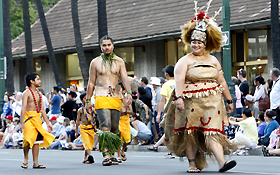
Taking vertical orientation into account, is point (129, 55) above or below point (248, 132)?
above

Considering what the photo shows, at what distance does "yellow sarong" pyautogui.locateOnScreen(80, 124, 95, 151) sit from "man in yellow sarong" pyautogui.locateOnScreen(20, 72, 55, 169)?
0.74 metres

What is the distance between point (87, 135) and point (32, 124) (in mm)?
1150

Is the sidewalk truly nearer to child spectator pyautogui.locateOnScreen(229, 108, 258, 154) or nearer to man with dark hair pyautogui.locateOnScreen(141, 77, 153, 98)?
child spectator pyautogui.locateOnScreen(229, 108, 258, 154)

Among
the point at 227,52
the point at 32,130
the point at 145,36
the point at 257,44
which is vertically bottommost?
the point at 32,130

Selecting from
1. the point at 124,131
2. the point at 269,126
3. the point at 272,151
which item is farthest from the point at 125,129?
the point at 269,126

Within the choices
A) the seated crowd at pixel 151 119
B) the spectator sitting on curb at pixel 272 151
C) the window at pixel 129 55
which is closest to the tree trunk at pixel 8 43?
the seated crowd at pixel 151 119

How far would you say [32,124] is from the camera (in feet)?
35.9

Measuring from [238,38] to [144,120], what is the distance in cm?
772

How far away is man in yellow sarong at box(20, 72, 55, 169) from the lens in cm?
1079

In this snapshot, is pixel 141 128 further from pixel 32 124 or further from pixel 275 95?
pixel 32 124


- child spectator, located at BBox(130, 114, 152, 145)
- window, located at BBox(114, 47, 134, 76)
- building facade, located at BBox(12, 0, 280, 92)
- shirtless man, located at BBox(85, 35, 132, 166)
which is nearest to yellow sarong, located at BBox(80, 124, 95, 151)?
shirtless man, located at BBox(85, 35, 132, 166)

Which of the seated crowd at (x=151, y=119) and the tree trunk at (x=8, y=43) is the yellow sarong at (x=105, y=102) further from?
the tree trunk at (x=8, y=43)

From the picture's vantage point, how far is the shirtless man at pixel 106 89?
1042cm

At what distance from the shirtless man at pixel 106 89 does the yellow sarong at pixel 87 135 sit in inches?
37.4
